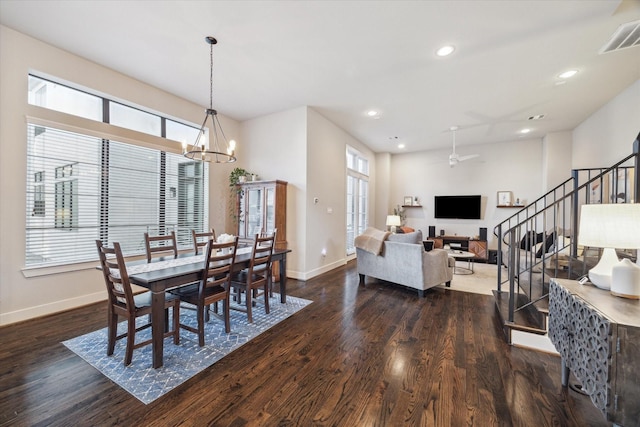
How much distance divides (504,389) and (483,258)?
18.4 feet

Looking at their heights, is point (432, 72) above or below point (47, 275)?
above

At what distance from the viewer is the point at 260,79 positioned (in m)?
3.86

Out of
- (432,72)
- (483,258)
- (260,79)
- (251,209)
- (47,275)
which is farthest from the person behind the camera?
(483,258)

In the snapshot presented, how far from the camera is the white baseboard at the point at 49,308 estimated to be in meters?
2.87

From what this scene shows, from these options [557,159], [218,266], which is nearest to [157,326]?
[218,266]

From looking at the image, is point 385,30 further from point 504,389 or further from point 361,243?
point 504,389

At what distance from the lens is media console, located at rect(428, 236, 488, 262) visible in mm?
6738

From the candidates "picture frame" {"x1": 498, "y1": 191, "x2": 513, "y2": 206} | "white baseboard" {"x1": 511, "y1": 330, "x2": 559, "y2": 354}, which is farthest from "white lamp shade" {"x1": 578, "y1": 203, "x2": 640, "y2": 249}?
"picture frame" {"x1": 498, "y1": 191, "x2": 513, "y2": 206}

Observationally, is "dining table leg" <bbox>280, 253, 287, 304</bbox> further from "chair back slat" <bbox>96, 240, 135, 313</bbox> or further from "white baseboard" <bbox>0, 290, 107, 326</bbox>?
"white baseboard" <bbox>0, 290, 107, 326</bbox>

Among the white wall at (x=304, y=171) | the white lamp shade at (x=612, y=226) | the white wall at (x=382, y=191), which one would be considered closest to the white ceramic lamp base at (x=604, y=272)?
the white lamp shade at (x=612, y=226)

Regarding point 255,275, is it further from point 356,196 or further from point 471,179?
point 471,179

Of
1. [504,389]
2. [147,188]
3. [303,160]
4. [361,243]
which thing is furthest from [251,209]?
[504,389]

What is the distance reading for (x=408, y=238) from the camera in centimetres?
413

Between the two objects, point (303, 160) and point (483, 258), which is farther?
point (483, 258)
